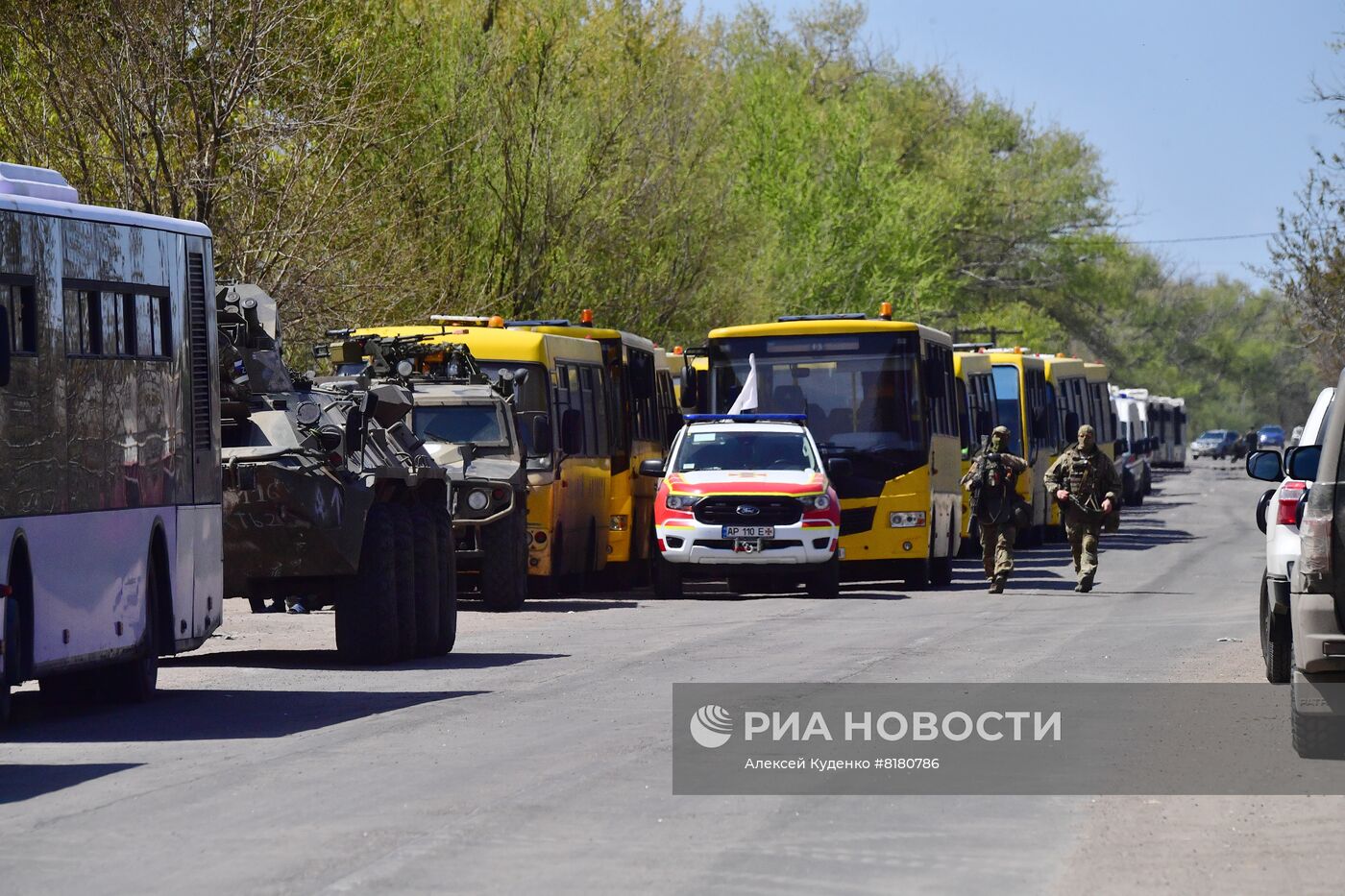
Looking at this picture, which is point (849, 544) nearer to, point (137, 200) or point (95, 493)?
point (137, 200)

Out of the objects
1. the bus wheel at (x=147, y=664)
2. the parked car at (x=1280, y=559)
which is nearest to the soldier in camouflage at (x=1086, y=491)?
the parked car at (x=1280, y=559)

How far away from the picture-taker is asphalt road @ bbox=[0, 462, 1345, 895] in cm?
852

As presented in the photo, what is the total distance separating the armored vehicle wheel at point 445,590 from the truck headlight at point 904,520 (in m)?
11.2

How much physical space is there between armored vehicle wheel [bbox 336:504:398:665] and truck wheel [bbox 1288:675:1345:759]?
7798mm

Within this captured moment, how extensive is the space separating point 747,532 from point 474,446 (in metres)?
3.26

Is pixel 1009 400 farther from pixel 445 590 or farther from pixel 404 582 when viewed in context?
pixel 404 582

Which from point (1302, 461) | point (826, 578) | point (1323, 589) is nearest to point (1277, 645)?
point (1302, 461)

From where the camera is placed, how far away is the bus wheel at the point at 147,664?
14.8 meters

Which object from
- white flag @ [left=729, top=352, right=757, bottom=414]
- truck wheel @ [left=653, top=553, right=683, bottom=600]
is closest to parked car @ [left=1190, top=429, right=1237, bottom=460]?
white flag @ [left=729, top=352, right=757, bottom=414]

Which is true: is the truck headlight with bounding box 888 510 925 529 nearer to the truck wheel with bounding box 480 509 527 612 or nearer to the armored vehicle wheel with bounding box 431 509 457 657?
the truck wheel with bounding box 480 509 527 612

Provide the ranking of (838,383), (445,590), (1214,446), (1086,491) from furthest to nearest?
(1214,446)
(838,383)
(1086,491)
(445,590)

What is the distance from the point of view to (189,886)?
27.1 ft

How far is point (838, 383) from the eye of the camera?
3103 cm

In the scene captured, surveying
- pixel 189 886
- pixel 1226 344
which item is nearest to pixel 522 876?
pixel 189 886
